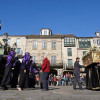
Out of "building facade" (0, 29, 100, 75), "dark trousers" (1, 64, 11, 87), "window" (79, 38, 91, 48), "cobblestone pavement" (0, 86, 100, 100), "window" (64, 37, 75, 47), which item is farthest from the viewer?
"window" (64, 37, 75, 47)

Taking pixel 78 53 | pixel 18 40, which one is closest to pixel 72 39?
pixel 78 53

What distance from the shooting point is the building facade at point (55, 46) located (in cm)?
3641

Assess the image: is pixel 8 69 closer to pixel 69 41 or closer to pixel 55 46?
pixel 55 46

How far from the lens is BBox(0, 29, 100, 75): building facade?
36406 mm

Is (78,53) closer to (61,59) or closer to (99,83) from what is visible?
(61,59)

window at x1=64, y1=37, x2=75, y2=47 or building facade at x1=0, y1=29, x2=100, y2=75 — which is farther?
A: window at x1=64, y1=37, x2=75, y2=47

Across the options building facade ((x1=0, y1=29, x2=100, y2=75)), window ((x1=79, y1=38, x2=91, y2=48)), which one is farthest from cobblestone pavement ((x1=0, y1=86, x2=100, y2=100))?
window ((x1=79, y1=38, x2=91, y2=48))

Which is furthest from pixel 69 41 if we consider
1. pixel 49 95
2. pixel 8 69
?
pixel 49 95

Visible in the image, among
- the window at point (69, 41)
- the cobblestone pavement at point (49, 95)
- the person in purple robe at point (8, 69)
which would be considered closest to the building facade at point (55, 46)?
the window at point (69, 41)

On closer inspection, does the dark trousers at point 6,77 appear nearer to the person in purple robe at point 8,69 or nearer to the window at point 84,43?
the person in purple robe at point 8,69

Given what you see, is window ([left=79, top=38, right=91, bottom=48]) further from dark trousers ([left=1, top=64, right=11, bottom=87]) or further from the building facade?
dark trousers ([left=1, top=64, right=11, bottom=87])

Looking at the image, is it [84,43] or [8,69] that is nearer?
[8,69]

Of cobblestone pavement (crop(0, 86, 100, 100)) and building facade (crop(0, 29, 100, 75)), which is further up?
building facade (crop(0, 29, 100, 75))

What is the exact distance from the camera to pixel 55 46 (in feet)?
122
